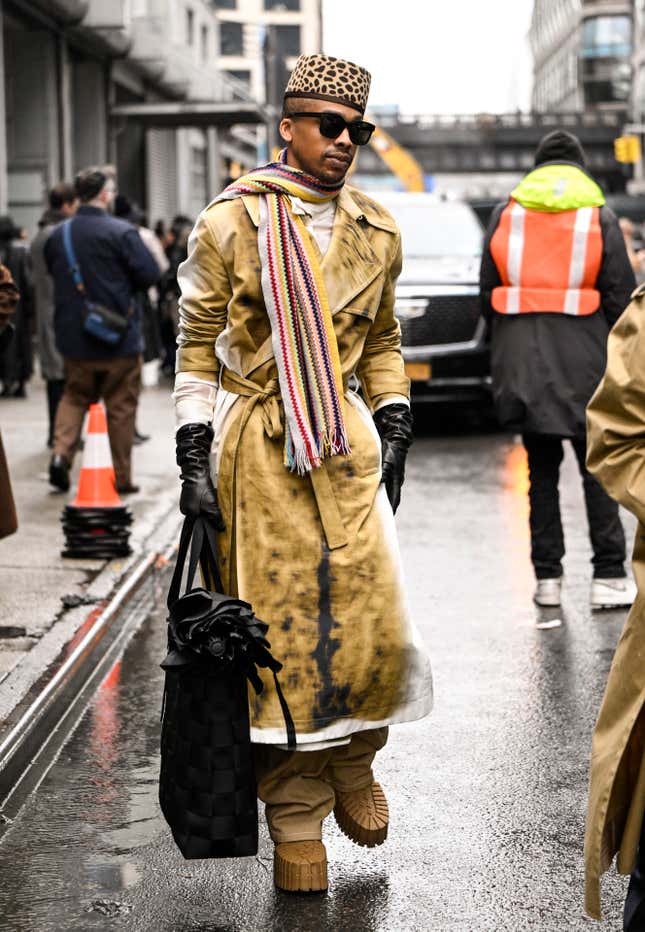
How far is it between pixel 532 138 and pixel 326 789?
3800 inches

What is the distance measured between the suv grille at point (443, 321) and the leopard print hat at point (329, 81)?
10.3 metres

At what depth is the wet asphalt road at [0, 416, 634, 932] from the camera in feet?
Result: 12.8

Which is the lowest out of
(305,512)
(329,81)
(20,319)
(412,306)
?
(20,319)

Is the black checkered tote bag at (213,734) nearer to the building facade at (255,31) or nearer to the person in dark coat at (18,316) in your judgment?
the person in dark coat at (18,316)

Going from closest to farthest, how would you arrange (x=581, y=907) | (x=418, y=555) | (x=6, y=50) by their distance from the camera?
(x=581, y=907), (x=418, y=555), (x=6, y=50)

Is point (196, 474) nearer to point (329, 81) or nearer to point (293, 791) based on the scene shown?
point (293, 791)

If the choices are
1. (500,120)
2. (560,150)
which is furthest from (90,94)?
(500,120)

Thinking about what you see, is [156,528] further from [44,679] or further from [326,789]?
[326,789]

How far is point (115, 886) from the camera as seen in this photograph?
4.10 meters

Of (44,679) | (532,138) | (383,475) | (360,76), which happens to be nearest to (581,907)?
(383,475)

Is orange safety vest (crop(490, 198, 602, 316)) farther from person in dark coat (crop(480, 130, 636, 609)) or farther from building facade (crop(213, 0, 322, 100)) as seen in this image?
building facade (crop(213, 0, 322, 100))

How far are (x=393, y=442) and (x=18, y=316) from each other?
13356mm

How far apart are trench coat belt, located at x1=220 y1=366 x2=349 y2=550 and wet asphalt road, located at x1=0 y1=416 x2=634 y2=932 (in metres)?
0.92

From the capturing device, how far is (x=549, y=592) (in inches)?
287
